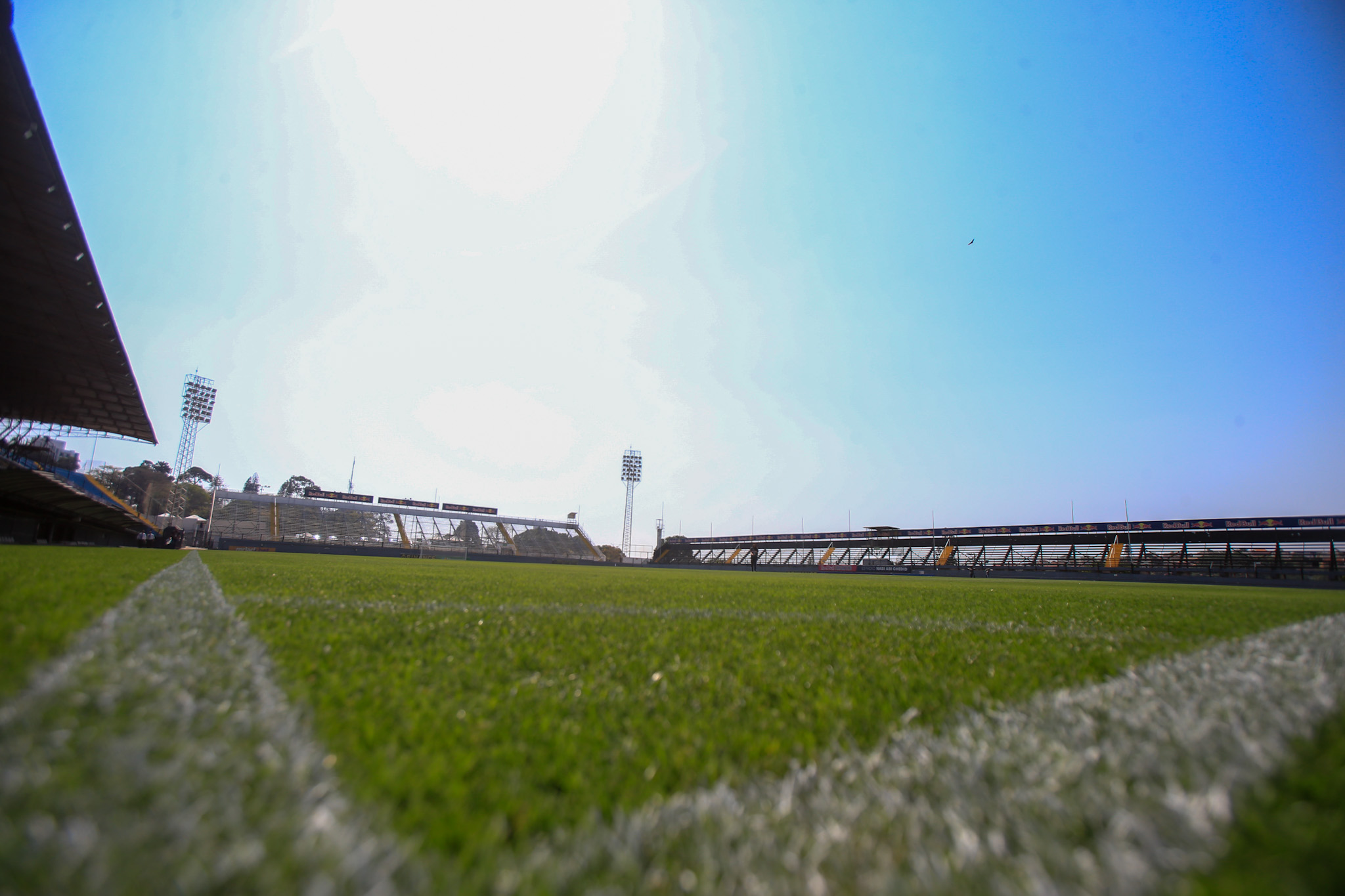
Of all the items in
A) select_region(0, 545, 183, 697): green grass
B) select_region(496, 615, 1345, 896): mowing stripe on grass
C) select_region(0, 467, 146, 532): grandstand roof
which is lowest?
select_region(496, 615, 1345, 896): mowing stripe on grass

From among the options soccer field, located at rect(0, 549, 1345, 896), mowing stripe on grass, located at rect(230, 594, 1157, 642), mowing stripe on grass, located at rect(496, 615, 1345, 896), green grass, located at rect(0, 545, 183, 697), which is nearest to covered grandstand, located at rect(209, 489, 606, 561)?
green grass, located at rect(0, 545, 183, 697)

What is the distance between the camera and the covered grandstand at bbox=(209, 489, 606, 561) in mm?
40969

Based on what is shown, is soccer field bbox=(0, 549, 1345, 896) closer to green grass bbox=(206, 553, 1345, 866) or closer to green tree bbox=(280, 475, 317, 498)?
green grass bbox=(206, 553, 1345, 866)

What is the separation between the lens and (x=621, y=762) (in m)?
1.19

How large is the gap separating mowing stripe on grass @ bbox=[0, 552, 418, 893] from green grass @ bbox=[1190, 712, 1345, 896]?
96cm

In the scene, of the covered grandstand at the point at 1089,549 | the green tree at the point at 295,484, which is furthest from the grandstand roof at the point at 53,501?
the green tree at the point at 295,484

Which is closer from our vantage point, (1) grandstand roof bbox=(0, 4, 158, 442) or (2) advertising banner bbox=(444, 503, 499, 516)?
(1) grandstand roof bbox=(0, 4, 158, 442)

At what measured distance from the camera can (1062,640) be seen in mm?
3154

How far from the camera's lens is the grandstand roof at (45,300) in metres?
7.22

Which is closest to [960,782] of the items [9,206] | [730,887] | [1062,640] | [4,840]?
[730,887]

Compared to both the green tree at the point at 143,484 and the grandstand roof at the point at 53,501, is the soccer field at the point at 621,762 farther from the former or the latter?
the green tree at the point at 143,484

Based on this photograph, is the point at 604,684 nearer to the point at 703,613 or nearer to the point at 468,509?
the point at 703,613

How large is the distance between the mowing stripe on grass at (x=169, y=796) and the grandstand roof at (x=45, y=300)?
26.3 feet

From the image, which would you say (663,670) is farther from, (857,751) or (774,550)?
(774,550)
